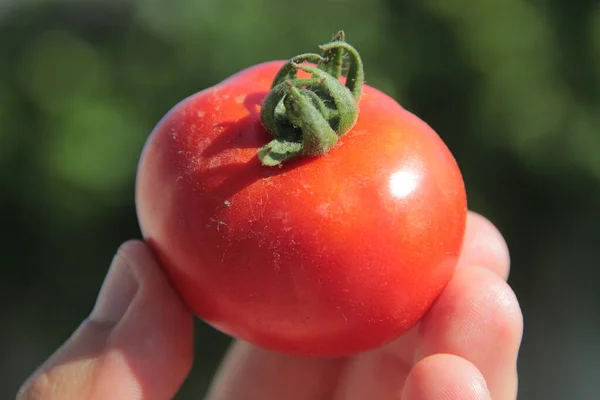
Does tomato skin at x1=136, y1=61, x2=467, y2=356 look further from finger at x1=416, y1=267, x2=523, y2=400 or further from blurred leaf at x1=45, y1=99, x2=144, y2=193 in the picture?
blurred leaf at x1=45, y1=99, x2=144, y2=193

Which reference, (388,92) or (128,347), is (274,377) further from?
(388,92)

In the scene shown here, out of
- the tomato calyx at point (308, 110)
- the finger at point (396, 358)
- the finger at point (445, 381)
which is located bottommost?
the finger at point (396, 358)

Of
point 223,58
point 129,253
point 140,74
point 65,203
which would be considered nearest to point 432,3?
point 223,58

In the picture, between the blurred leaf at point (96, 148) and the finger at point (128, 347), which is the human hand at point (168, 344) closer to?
the finger at point (128, 347)

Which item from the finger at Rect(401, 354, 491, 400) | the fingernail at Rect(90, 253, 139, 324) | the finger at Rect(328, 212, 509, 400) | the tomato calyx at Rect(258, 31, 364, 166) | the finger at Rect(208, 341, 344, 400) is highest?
the tomato calyx at Rect(258, 31, 364, 166)

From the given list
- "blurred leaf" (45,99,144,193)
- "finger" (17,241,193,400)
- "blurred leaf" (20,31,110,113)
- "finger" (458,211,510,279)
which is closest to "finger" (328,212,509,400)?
"finger" (458,211,510,279)

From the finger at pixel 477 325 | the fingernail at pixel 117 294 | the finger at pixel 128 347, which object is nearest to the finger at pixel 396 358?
the finger at pixel 477 325
